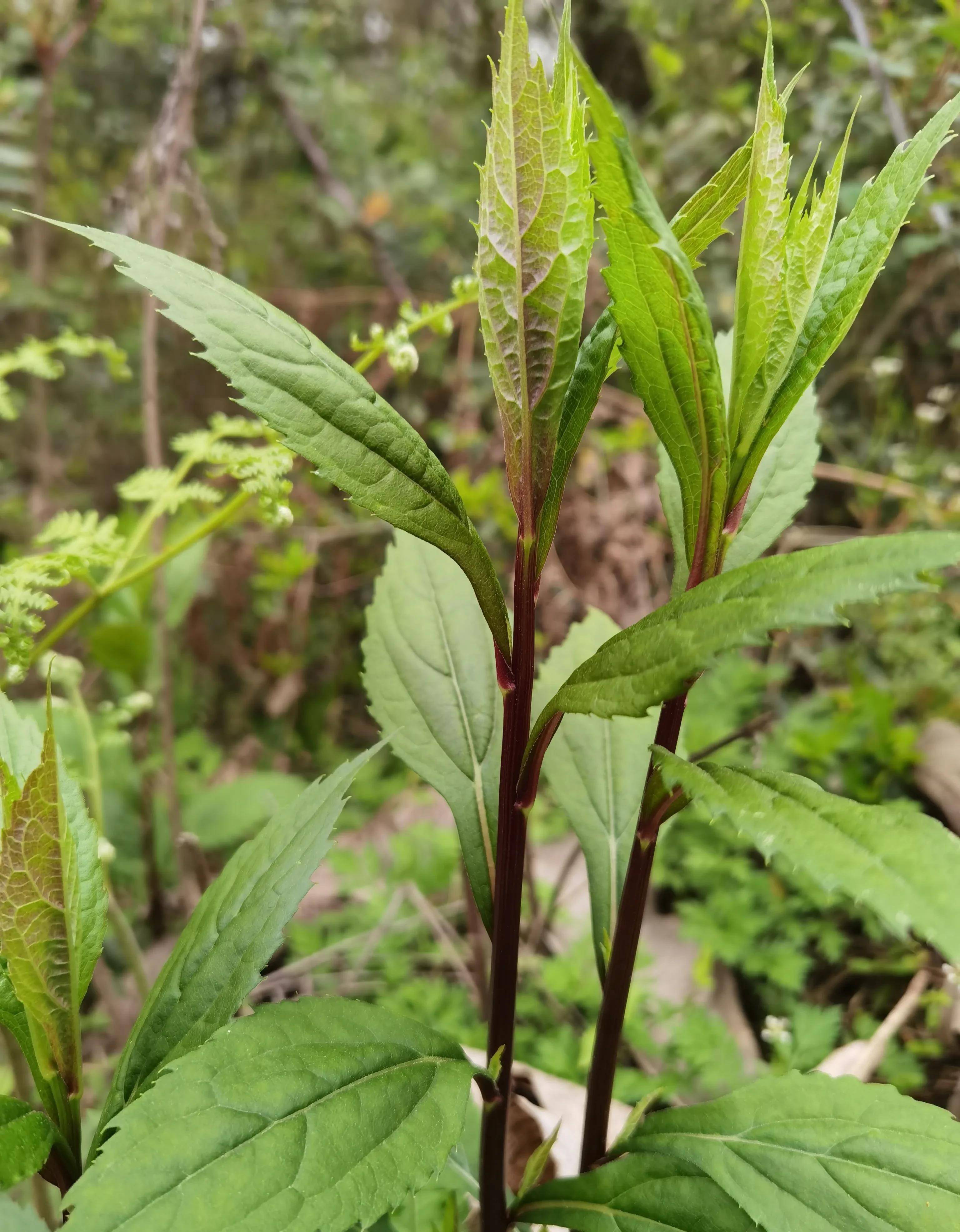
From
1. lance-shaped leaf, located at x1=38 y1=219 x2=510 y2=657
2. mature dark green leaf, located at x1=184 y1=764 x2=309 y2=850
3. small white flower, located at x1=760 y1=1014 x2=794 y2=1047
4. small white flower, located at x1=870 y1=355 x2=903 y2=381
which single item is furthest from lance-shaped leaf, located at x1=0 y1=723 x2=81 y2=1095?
small white flower, located at x1=870 y1=355 x2=903 y2=381

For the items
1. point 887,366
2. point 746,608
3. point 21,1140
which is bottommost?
point 21,1140

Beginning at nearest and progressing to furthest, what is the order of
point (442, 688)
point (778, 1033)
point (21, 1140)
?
point (21, 1140)
point (442, 688)
point (778, 1033)

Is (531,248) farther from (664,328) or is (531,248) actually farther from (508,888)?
(508,888)

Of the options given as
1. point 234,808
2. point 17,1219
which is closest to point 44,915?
point 17,1219

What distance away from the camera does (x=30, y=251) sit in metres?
2.38

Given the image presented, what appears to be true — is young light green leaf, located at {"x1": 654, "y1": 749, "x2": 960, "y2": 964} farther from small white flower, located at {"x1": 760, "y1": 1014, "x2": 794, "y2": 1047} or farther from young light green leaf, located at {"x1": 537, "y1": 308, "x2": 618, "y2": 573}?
small white flower, located at {"x1": 760, "y1": 1014, "x2": 794, "y2": 1047}

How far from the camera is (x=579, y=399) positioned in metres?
0.54

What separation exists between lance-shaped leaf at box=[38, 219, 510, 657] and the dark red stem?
0.06m

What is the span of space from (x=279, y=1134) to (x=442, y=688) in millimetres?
369

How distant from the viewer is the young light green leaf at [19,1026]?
0.56 meters

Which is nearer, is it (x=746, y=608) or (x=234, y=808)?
(x=746, y=608)

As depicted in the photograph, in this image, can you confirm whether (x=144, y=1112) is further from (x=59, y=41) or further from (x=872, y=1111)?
(x=59, y=41)

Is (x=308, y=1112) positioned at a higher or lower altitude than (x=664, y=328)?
lower

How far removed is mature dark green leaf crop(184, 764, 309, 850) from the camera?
1810mm
